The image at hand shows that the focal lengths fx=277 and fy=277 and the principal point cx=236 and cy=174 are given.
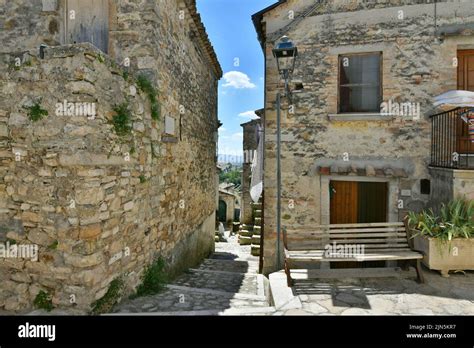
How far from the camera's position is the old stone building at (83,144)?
3.16m

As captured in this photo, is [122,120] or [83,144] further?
[122,120]

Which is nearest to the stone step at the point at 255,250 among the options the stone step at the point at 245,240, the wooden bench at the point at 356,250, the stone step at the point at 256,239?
the stone step at the point at 256,239

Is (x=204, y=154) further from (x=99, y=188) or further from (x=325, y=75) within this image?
(x=99, y=188)

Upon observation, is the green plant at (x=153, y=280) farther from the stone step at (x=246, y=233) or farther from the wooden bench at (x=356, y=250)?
the stone step at (x=246, y=233)

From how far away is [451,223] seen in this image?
4.44 metres

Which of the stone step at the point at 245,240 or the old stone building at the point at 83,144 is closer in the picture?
the old stone building at the point at 83,144

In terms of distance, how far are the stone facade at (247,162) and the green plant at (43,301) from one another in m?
12.7

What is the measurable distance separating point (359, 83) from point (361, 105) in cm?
45

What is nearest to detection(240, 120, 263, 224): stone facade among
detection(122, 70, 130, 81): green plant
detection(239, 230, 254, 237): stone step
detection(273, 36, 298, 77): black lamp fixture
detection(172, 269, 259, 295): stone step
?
detection(239, 230, 254, 237): stone step

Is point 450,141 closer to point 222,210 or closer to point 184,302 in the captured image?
point 184,302

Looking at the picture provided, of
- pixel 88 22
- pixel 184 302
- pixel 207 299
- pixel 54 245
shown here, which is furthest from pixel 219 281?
pixel 88 22

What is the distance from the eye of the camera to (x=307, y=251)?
184 inches

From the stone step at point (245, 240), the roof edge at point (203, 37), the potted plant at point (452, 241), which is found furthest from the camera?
the stone step at point (245, 240)
